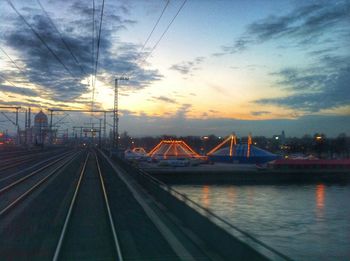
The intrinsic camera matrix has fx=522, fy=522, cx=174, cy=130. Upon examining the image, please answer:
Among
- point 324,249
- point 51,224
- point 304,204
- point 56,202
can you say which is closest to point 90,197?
point 56,202

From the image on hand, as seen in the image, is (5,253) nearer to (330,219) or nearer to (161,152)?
(330,219)

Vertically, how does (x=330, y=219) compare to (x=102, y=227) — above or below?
below

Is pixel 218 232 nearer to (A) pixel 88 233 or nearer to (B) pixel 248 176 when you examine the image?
(A) pixel 88 233

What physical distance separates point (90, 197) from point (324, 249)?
42.4 ft

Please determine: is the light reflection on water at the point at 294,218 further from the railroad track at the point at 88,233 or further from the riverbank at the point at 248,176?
the railroad track at the point at 88,233

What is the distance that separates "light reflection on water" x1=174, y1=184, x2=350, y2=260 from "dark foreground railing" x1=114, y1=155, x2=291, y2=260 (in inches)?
237

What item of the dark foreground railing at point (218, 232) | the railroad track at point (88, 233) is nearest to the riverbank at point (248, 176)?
the railroad track at point (88, 233)

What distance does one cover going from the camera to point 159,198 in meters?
25.8

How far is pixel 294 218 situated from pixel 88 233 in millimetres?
26647

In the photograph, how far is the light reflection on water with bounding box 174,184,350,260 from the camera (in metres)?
25.8

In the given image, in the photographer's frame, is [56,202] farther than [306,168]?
No

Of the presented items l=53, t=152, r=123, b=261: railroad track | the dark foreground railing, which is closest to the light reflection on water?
Result: the dark foreground railing

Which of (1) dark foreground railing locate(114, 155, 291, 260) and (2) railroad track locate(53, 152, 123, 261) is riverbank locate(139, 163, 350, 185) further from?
(1) dark foreground railing locate(114, 155, 291, 260)

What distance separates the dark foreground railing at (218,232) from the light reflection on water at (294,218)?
6019 mm
